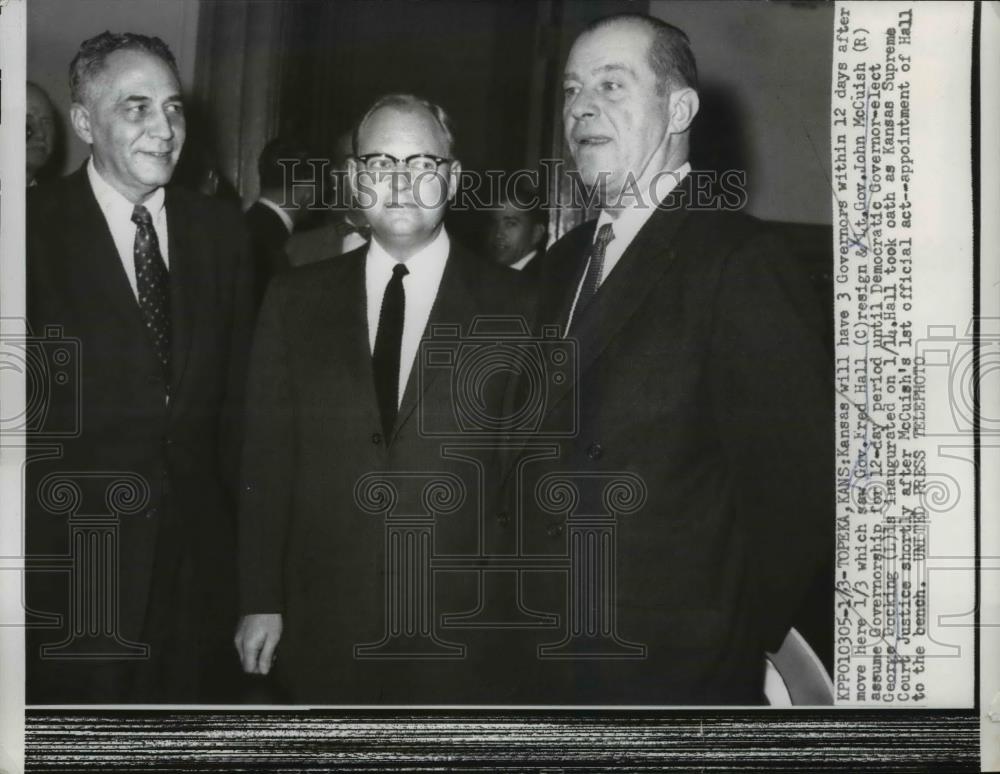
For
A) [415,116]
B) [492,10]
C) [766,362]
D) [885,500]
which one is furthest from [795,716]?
[492,10]

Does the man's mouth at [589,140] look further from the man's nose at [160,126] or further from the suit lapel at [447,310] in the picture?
the man's nose at [160,126]

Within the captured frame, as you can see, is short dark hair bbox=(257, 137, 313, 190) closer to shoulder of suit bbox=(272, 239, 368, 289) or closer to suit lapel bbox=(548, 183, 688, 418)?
shoulder of suit bbox=(272, 239, 368, 289)

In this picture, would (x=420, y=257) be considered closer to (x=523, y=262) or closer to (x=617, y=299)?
(x=523, y=262)

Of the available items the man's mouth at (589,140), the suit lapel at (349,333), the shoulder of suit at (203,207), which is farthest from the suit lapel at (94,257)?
the man's mouth at (589,140)

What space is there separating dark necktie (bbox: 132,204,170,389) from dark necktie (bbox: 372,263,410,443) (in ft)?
1.45

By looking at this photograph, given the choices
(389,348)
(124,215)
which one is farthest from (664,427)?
(124,215)

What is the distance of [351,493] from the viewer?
2.07 meters

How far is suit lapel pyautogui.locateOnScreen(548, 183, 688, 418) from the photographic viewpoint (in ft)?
6.77

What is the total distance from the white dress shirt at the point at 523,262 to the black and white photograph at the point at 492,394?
0.04 feet

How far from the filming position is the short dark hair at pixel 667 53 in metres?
2.09

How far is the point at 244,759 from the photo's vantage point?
2068 millimetres

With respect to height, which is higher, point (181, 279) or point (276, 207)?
point (276, 207)

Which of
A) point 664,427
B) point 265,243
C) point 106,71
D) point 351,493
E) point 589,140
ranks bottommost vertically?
point 351,493

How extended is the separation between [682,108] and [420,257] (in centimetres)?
63
